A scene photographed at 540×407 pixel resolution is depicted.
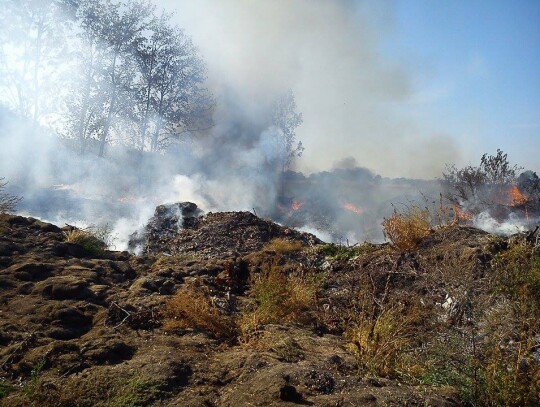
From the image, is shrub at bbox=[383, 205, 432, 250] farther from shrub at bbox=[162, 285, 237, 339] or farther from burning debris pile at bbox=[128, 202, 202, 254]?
burning debris pile at bbox=[128, 202, 202, 254]

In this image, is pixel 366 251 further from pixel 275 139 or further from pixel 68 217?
pixel 275 139

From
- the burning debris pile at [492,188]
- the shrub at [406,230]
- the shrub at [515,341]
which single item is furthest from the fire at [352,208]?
the shrub at [515,341]

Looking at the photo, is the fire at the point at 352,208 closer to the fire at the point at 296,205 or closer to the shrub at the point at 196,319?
the fire at the point at 296,205

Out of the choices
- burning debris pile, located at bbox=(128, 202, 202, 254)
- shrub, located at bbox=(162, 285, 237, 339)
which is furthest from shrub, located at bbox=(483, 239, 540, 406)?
burning debris pile, located at bbox=(128, 202, 202, 254)

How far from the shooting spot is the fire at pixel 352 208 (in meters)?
27.3

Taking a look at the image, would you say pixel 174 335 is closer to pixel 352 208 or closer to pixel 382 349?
pixel 382 349

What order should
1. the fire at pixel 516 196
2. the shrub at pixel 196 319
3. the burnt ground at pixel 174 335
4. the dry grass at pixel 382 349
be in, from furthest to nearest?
the fire at pixel 516 196, the shrub at pixel 196 319, the dry grass at pixel 382 349, the burnt ground at pixel 174 335

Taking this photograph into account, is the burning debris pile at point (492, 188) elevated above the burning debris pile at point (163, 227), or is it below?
above

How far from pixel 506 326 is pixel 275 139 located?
27340 mm

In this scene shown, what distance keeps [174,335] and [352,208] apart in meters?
24.2

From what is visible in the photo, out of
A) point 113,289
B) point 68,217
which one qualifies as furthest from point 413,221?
point 68,217

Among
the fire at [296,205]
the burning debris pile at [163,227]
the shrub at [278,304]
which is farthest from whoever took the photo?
the fire at [296,205]

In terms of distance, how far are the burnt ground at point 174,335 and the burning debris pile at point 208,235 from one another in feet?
10.7

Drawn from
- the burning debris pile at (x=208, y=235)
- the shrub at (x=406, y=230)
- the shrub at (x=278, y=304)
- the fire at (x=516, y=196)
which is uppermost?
the fire at (x=516, y=196)
